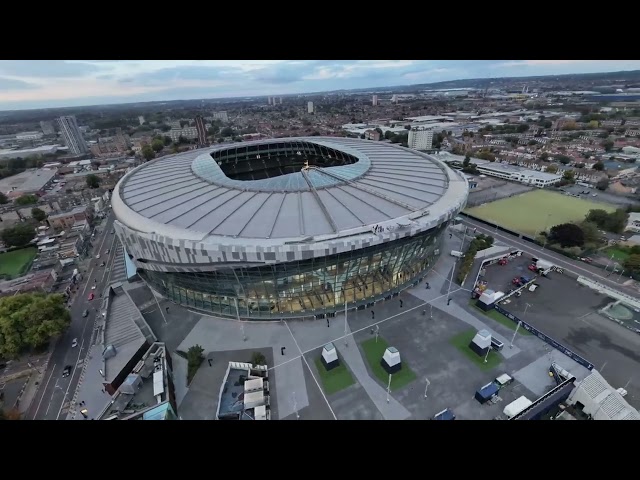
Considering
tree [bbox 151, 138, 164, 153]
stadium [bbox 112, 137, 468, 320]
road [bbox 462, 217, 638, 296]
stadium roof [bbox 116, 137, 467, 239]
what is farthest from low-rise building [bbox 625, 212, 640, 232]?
tree [bbox 151, 138, 164, 153]

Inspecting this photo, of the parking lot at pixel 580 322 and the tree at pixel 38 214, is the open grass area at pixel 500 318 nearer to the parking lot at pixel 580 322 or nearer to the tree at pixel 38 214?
the parking lot at pixel 580 322

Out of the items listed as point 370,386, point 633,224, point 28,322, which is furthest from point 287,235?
point 633,224

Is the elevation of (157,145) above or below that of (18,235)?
below

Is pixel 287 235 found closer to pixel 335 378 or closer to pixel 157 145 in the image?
pixel 335 378

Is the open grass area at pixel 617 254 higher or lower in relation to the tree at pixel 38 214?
lower

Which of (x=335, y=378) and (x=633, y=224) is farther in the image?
(x=633, y=224)

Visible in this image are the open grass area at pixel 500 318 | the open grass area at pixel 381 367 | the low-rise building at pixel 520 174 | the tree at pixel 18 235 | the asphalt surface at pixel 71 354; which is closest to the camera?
the open grass area at pixel 381 367

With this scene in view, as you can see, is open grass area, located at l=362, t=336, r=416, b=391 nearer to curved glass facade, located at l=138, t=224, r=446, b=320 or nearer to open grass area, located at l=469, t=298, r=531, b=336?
curved glass facade, located at l=138, t=224, r=446, b=320

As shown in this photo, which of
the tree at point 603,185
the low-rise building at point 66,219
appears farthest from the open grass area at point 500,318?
the low-rise building at point 66,219
